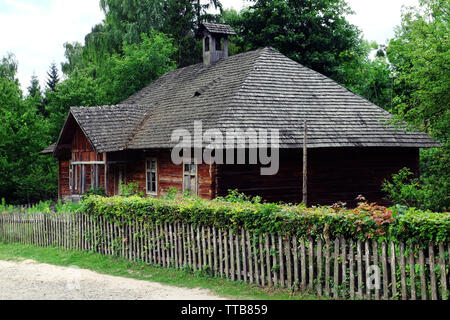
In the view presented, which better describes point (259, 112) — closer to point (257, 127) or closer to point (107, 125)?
point (257, 127)

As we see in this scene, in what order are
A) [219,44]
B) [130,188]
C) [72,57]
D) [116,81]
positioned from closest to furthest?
[130,188]
[219,44]
[116,81]
[72,57]

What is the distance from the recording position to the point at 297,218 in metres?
8.99

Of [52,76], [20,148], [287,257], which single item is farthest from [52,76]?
[287,257]

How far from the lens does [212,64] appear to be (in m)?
26.4

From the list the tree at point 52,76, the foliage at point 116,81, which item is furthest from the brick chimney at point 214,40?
the tree at point 52,76

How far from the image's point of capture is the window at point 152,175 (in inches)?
850

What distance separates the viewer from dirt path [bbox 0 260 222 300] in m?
9.30

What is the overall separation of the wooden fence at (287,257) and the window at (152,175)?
7.62 metres

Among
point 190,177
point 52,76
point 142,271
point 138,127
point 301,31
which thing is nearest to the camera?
point 142,271

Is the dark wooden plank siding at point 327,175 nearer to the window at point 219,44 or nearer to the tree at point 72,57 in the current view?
the window at point 219,44

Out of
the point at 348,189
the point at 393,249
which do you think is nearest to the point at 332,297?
the point at 393,249

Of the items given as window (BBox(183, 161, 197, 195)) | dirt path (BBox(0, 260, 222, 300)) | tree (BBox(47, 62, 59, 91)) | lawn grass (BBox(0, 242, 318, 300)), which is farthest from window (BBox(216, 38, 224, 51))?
tree (BBox(47, 62, 59, 91))

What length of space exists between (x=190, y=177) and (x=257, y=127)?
10.3 feet

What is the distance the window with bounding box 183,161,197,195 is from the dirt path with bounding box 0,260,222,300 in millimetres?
7175
